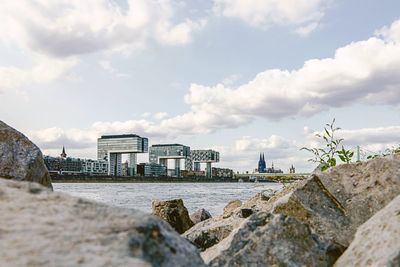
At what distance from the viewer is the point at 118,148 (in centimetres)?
19138

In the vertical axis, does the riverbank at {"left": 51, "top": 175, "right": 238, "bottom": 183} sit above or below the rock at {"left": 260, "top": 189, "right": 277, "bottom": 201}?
above

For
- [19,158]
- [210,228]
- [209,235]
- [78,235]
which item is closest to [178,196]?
[210,228]

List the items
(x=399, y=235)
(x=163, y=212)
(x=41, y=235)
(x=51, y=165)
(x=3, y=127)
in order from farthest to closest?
1. (x=51, y=165)
2. (x=163, y=212)
3. (x=3, y=127)
4. (x=399, y=235)
5. (x=41, y=235)

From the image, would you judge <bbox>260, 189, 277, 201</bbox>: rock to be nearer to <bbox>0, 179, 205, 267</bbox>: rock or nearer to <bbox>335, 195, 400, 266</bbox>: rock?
<bbox>335, 195, 400, 266</bbox>: rock

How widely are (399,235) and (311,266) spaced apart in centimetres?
81

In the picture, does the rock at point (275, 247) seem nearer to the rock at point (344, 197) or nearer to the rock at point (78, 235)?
the rock at point (344, 197)

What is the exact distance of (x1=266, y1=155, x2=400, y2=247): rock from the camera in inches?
225

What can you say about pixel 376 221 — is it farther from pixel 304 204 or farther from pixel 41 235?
pixel 41 235

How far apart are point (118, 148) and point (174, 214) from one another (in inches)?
7097

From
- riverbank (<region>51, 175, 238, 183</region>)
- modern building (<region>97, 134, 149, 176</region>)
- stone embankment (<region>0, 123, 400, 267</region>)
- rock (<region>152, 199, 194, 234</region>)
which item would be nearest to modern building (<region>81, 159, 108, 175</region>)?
modern building (<region>97, 134, 149, 176</region>)

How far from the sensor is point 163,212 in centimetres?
1348

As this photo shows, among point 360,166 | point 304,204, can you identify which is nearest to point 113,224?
point 304,204

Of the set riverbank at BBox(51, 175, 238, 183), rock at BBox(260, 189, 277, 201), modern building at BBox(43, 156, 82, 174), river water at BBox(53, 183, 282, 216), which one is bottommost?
river water at BBox(53, 183, 282, 216)

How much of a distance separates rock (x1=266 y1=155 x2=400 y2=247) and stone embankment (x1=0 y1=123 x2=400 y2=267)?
1 centimetres
